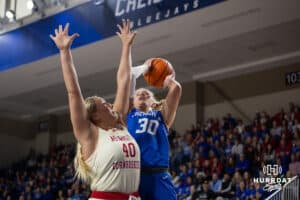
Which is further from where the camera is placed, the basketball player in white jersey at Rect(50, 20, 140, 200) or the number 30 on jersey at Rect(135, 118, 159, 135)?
the number 30 on jersey at Rect(135, 118, 159, 135)

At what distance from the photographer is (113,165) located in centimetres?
327

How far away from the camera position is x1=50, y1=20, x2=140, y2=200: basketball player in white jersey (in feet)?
10.6

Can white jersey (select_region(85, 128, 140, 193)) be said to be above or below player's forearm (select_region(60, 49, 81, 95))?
below

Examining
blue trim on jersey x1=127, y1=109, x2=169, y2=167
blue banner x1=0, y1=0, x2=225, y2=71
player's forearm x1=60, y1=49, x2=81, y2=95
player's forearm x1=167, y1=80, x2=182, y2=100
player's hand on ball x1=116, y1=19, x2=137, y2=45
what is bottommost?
blue trim on jersey x1=127, y1=109, x2=169, y2=167

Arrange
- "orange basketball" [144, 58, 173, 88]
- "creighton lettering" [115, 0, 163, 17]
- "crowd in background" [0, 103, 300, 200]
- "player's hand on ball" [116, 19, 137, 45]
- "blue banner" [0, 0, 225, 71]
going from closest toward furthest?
"player's hand on ball" [116, 19, 137, 45], "orange basketball" [144, 58, 173, 88], "crowd in background" [0, 103, 300, 200], "blue banner" [0, 0, 225, 71], "creighton lettering" [115, 0, 163, 17]

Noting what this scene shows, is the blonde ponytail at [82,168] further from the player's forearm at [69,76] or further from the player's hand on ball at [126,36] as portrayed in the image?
the player's hand on ball at [126,36]

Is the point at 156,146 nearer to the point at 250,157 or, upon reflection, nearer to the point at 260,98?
the point at 250,157

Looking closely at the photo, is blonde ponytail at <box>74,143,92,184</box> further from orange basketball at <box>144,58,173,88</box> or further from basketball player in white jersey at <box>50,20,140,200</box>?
orange basketball at <box>144,58,173,88</box>

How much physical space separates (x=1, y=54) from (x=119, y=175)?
12723mm

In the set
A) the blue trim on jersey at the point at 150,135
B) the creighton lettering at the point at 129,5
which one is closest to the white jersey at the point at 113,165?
the blue trim on jersey at the point at 150,135

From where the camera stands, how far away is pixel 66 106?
821 inches

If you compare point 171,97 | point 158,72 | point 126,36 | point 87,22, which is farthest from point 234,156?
point 126,36

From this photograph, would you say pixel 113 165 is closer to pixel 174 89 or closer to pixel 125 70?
pixel 125 70

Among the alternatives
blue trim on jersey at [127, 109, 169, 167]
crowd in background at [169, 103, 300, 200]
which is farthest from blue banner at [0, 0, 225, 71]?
blue trim on jersey at [127, 109, 169, 167]
